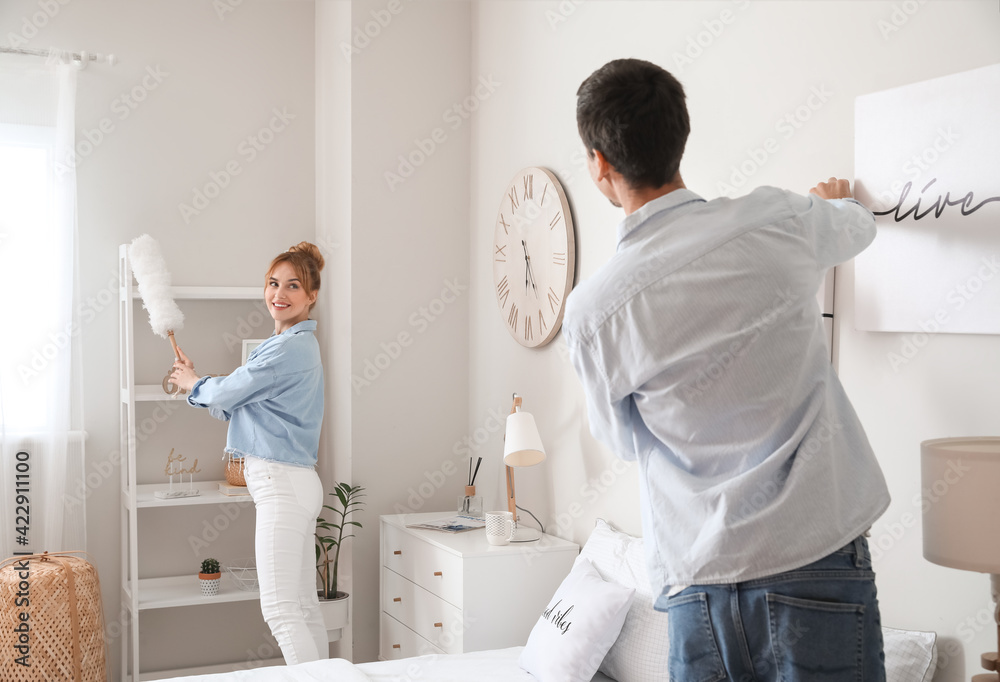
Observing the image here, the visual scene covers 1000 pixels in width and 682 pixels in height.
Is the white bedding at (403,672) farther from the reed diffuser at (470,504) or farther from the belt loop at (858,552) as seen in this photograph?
the belt loop at (858,552)

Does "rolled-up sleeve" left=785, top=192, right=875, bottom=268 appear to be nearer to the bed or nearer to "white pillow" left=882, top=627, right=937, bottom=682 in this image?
"white pillow" left=882, top=627, right=937, bottom=682

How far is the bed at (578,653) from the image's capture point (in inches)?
83.7

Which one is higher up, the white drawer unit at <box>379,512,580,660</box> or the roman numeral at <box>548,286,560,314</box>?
the roman numeral at <box>548,286,560,314</box>

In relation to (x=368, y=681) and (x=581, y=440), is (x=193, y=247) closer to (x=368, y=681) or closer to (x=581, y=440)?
(x=581, y=440)

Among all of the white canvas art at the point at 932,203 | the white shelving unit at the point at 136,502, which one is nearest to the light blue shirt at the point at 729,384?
the white canvas art at the point at 932,203

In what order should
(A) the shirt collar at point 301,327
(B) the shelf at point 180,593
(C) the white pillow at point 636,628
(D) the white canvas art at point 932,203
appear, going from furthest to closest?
(B) the shelf at point 180,593, (A) the shirt collar at point 301,327, (C) the white pillow at point 636,628, (D) the white canvas art at point 932,203

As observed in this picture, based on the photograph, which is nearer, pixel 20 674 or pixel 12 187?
pixel 20 674

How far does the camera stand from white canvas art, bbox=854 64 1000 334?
60.2 inches

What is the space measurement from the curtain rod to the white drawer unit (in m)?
2.20

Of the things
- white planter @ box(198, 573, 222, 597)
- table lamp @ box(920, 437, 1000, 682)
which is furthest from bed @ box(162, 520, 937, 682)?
white planter @ box(198, 573, 222, 597)

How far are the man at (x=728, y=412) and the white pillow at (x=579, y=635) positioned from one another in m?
0.99

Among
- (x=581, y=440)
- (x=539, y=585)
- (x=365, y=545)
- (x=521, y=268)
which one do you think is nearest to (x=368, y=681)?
(x=539, y=585)

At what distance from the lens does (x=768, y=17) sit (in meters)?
2.06

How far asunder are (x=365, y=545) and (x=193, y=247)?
55.5 inches
